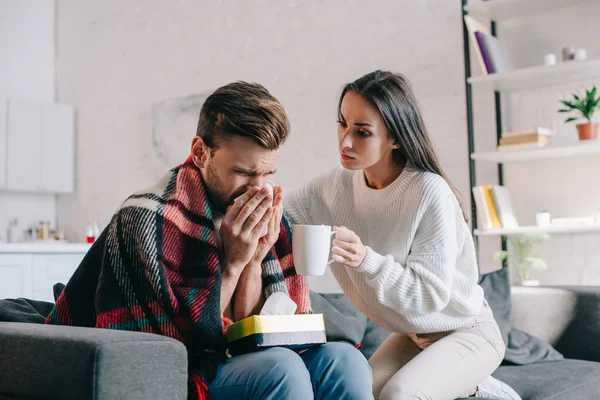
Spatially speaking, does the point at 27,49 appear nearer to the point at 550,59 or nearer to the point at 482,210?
the point at 482,210

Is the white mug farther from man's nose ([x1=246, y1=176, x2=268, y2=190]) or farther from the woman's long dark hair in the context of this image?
the woman's long dark hair

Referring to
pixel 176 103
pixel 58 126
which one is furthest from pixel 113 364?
pixel 58 126

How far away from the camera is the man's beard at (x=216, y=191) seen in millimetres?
1538

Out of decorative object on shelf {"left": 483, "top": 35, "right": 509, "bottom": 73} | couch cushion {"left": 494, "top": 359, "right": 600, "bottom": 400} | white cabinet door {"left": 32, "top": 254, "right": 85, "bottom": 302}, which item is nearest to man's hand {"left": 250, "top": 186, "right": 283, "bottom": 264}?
couch cushion {"left": 494, "top": 359, "right": 600, "bottom": 400}

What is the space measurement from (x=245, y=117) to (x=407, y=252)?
2.04 feet

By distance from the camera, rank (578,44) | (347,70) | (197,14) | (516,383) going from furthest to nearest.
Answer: (197,14) < (347,70) < (578,44) < (516,383)

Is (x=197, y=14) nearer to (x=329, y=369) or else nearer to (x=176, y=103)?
(x=176, y=103)

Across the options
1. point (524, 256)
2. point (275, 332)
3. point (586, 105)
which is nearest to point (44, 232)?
point (524, 256)

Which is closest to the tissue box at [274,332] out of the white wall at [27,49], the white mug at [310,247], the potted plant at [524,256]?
the white mug at [310,247]

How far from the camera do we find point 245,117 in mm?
1494

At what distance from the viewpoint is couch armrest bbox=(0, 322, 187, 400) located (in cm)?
112

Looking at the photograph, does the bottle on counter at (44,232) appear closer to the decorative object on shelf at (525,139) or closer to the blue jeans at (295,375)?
the decorative object on shelf at (525,139)

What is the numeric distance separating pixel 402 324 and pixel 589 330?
107cm

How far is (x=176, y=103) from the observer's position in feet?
15.4
